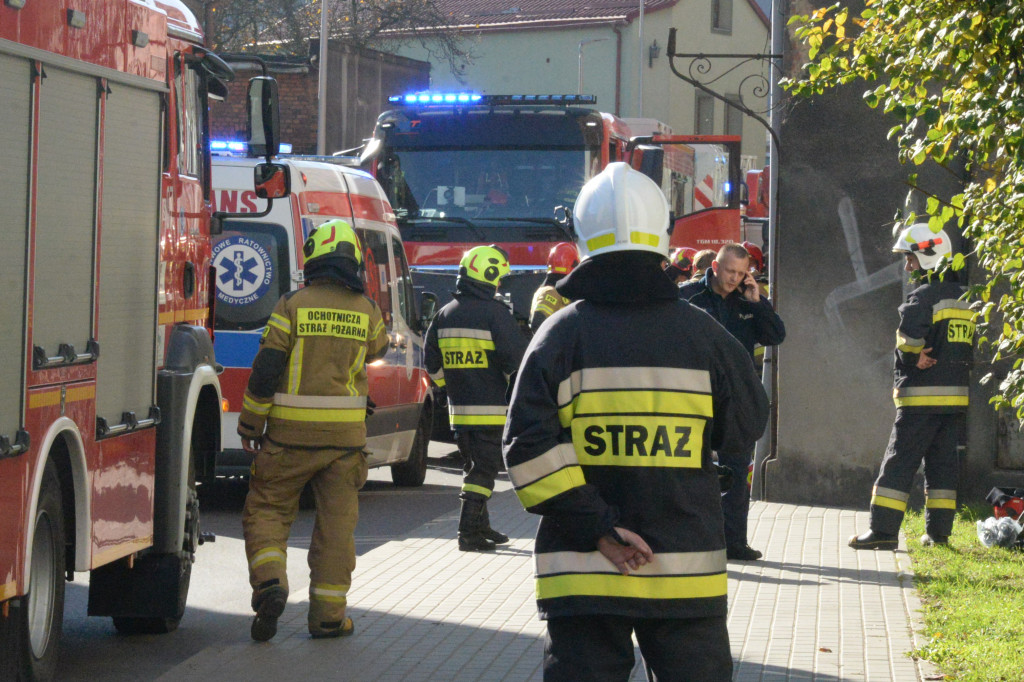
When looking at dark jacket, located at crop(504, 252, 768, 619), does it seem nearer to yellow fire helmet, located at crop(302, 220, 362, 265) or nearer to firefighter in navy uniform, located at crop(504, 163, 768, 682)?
firefighter in navy uniform, located at crop(504, 163, 768, 682)

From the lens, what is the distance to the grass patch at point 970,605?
6.03 metres

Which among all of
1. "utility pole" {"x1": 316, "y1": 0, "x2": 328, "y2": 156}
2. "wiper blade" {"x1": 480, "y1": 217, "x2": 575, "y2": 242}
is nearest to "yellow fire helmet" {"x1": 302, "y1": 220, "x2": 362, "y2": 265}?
"wiper blade" {"x1": 480, "y1": 217, "x2": 575, "y2": 242}

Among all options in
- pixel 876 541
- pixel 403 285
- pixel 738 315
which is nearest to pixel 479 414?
pixel 738 315

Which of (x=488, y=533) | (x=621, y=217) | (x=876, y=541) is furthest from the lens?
(x=488, y=533)

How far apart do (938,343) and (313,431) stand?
165 inches

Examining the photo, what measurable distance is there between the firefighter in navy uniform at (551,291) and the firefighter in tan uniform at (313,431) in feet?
11.7

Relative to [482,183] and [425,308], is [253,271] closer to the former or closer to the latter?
[425,308]

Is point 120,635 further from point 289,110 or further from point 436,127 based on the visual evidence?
point 289,110

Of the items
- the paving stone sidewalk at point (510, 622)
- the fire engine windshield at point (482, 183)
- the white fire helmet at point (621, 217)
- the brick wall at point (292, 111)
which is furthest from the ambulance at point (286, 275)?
the brick wall at point (292, 111)

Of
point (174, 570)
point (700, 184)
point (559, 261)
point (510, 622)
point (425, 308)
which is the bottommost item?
point (510, 622)

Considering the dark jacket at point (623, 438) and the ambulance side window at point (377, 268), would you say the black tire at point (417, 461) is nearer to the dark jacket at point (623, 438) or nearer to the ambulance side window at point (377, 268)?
the ambulance side window at point (377, 268)

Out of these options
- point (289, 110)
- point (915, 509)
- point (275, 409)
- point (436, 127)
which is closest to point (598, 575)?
point (275, 409)

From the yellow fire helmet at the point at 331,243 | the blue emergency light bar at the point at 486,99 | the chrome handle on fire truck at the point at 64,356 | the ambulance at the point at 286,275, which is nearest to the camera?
the chrome handle on fire truck at the point at 64,356

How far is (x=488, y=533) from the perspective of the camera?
9.41 metres
